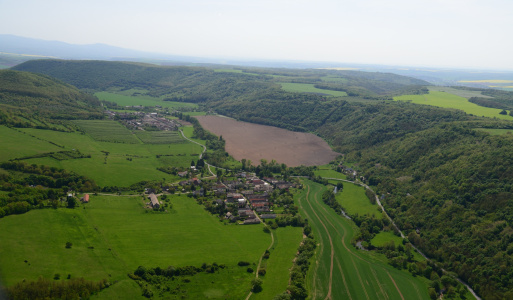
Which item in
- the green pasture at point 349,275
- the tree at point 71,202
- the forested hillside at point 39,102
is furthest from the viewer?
the forested hillside at point 39,102

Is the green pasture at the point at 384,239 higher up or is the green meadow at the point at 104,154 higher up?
the green meadow at the point at 104,154

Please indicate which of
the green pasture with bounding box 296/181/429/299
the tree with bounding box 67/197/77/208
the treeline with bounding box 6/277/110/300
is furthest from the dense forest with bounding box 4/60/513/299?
the tree with bounding box 67/197/77/208

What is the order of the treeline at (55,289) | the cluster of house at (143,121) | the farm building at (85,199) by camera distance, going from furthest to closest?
the cluster of house at (143,121) < the farm building at (85,199) < the treeline at (55,289)

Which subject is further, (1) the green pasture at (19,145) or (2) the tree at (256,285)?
(1) the green pasture at (19,145)

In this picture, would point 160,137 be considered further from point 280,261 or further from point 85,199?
point 280,261

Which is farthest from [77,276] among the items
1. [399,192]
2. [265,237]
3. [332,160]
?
[332,160]

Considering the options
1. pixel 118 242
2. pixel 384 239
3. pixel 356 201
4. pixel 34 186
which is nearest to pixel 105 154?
pixel 34 186

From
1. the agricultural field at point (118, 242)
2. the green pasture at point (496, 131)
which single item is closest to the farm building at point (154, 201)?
the agricultural field at point (118, 242)

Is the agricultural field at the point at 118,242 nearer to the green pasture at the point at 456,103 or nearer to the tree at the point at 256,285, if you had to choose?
the tree at the point at 256,285
